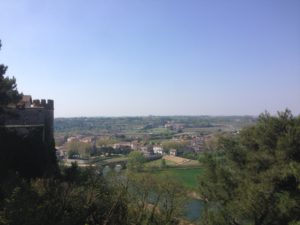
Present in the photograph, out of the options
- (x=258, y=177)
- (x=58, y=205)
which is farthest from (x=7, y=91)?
(x=258, y=177)

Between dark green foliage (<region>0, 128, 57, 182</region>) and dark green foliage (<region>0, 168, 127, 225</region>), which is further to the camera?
dark green foliage (<region>0, 128, 57, 182</region>)

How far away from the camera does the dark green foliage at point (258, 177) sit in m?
12.2

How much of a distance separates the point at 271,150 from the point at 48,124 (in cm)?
978

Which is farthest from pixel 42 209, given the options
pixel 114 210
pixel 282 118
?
pixel 282 118

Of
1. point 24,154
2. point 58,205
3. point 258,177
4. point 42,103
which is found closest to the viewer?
point 58,205

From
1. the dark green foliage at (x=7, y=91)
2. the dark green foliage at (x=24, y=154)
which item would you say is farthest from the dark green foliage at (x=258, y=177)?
the dark green foliage at (x=7, y=91)

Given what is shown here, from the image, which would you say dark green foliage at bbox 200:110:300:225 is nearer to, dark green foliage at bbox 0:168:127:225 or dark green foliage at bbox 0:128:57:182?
dark green foliage at bbox 0:168:127:225

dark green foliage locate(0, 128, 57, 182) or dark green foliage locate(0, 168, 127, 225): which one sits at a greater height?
dark green foliage locate(0, 128, 57, 182)

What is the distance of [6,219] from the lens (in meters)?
6.78

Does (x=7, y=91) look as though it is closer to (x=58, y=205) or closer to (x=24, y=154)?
(x=24, y=154)

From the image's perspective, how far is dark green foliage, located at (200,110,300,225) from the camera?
40.2 feet

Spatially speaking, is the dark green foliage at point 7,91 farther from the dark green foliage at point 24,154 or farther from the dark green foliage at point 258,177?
the dark green foliage at point 258,177

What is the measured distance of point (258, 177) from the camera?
13.3 metres

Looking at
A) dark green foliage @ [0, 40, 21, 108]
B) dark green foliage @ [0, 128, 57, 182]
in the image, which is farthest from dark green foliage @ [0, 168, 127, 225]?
dark green foliage @ [0, 40, 21, 108]
